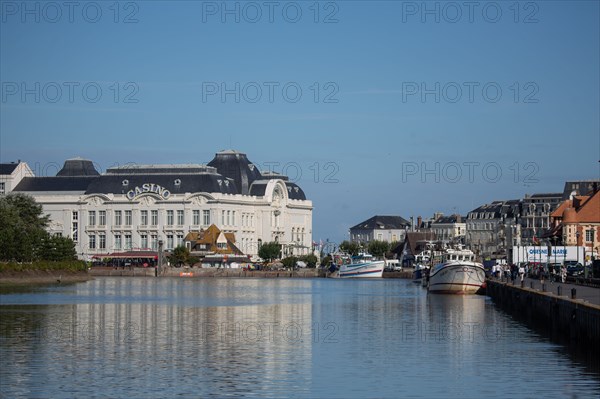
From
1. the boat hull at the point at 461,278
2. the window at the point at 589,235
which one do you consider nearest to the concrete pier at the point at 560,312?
the boat hull at the point at 461,278

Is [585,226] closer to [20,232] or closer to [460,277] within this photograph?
[460,277]

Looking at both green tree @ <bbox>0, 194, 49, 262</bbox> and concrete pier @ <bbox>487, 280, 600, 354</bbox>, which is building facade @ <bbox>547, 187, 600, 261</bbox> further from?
green tree @ <bbox>0, 194, 49, 262</bbox>

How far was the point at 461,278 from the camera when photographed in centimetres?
11169

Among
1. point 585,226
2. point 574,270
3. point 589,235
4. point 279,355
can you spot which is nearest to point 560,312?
point 279,355

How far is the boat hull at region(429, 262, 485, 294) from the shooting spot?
111438 mm

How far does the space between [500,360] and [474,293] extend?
61.9 m

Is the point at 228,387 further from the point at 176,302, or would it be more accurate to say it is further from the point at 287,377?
the point at 176,302

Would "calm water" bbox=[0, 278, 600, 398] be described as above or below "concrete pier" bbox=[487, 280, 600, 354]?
below

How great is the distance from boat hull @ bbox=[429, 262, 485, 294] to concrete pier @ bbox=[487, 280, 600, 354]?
20824mm

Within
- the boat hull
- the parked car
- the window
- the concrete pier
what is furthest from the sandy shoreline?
the concrete pier

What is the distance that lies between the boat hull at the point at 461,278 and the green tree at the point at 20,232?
4841 cm

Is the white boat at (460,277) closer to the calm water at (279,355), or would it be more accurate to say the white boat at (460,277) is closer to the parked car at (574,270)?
the parked car at (574,270)

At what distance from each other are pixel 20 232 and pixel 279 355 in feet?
319

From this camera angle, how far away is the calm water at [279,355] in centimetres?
4288
